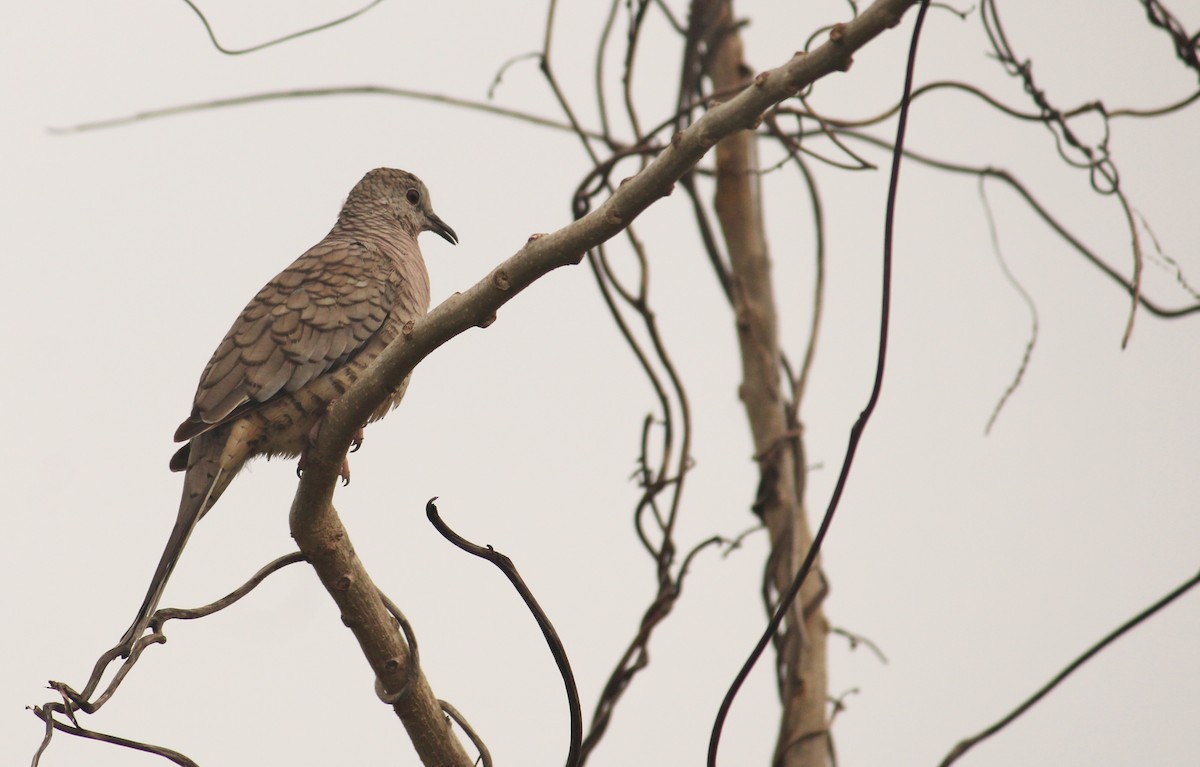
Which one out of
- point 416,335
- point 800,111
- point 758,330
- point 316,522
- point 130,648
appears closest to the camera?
point 416,335

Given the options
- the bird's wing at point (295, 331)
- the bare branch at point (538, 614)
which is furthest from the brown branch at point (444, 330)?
the bird's wing at point (295, 331)

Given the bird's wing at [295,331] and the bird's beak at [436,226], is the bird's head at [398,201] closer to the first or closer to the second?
the bird's beak at [436,226]

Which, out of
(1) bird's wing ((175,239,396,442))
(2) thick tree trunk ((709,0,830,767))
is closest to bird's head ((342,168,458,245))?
(1) bird's wing ((175,239,396,442))

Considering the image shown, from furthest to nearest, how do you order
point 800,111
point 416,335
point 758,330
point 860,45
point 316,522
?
point 758,330 → point 800,111 → point 316,522 → point 416,335 → point 860,45

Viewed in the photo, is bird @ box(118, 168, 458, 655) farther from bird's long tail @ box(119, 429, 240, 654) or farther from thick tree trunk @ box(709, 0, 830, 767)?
thick tree trunk @ box(709, 0, 830, 767)

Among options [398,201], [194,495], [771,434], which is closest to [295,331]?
[194,495]

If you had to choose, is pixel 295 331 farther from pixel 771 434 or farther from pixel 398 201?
pixel 771 434

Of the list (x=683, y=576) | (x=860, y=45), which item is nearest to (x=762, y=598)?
(x=683, y=576)

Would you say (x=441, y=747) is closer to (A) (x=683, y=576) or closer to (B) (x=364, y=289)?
(A) (x=683, y=576)

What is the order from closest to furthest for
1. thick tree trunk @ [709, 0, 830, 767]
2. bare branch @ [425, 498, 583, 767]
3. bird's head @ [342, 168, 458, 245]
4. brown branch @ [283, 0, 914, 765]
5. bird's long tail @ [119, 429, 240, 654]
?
brown branch @ [283, 0, 914, 765] → bare branch @ [425, 498, 583, 767] → bird's long tail @ [119, 429, 240, 654] → thick tree trunk @ [709, 0, 830, 767] → bird's head @ [342, 168, 458, 245]

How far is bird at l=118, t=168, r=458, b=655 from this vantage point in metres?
3.14

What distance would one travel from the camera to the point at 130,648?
214 centimetres

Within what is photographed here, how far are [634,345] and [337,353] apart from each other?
926 millimetres

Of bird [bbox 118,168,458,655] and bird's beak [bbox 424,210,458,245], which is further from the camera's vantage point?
bird's beak [bbox 424,210,458,245]
